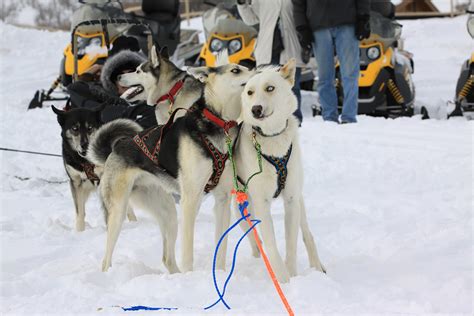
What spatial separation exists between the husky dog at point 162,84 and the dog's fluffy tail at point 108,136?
0.47 meters

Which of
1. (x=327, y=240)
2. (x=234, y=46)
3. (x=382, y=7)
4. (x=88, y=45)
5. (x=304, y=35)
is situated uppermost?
(x=382, y=7)

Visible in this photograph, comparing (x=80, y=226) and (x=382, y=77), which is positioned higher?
(x=382, y=77)

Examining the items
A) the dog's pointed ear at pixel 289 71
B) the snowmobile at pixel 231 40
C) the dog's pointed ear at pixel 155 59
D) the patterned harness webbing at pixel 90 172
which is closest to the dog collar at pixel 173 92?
the dog's pointed ear at pixel 155 59

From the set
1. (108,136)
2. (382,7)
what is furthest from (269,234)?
(382,7)

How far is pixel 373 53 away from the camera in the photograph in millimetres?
7773

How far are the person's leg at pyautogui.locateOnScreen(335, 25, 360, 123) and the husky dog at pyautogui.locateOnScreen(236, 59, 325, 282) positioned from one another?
139 inches

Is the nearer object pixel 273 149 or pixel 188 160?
pixel 273 149

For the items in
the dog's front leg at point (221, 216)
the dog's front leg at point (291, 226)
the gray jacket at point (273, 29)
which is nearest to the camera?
the dog's front leg at point (291, 226)

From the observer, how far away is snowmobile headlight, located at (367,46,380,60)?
777 centimetres

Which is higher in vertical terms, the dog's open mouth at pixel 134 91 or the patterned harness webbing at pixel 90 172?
the dog's open mouth at pixel 134 91

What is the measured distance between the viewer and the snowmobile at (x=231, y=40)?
8.30 m

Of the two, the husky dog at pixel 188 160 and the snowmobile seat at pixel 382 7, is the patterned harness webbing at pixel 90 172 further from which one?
the snowmobile seat at pixel 382 7

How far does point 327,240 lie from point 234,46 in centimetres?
493

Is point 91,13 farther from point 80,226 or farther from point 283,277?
point 283,277
